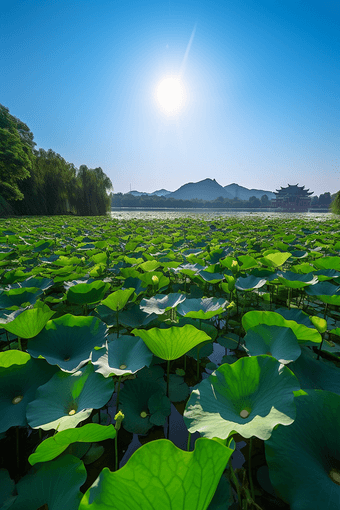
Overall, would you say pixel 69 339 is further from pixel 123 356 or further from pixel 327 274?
pixel 327 274

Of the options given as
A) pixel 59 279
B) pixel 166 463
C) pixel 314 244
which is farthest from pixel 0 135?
pixel 166 463

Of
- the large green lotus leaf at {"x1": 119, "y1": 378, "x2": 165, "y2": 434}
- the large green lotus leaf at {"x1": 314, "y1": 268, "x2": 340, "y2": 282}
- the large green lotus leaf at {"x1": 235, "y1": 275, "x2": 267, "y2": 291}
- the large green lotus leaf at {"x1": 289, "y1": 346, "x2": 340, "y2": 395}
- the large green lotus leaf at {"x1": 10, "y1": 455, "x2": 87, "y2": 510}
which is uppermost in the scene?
the large green lotus leaf at {"x1": 314, "y1": 268, "x2": 340, "y2": 282}

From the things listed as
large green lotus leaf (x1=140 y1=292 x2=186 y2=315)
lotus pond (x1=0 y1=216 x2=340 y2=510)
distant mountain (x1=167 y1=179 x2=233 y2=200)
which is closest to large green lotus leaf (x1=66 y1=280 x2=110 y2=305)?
lotus pond (x1=0 y1=216 x2=340 y2=510)

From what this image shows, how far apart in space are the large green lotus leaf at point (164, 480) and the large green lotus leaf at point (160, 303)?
3.01 ft

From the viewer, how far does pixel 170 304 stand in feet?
4.66

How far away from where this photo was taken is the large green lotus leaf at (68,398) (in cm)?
68

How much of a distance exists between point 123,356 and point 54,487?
436mm

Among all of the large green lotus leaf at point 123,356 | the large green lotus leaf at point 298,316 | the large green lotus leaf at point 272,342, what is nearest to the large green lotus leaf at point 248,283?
the large green lotus leaf at point 298,316

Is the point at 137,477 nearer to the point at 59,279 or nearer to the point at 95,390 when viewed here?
the point at 95,390

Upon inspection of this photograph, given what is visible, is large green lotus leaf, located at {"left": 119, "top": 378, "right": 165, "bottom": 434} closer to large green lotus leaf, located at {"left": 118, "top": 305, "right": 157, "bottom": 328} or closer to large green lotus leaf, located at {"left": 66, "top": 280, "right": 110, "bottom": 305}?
large green lotus leaf, located at {"left": 118, "top": 305, "right": 157, "bottom": 328}

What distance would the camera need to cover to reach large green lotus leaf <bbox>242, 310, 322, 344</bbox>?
0.94 metres

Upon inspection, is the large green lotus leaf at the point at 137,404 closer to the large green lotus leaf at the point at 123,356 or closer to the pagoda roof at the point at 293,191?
the large green lotus leaf at the point at 123,356

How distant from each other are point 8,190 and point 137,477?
1801cm

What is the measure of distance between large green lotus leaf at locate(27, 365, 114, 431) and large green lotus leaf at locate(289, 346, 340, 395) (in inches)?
30.0
